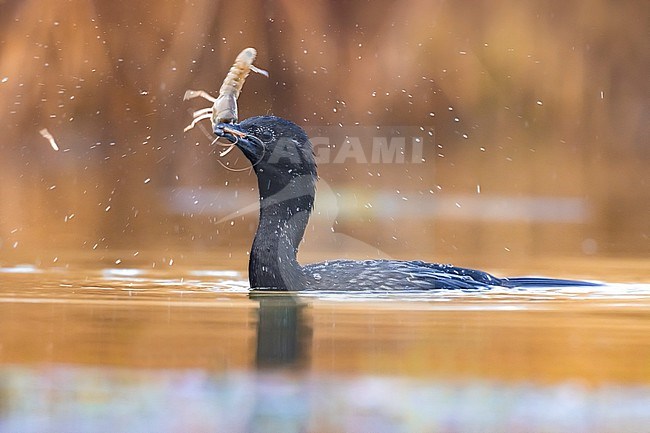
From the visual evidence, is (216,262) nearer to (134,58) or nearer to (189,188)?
(189,188)

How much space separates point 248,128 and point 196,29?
981 cm

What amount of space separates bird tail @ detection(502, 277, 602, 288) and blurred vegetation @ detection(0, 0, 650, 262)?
23.1 feet

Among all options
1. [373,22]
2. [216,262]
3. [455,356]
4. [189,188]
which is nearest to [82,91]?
[189,188]

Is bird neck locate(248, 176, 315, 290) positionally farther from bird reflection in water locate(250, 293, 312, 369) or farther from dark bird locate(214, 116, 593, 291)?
bird reflection in water locate(250, 293, 312, 369)

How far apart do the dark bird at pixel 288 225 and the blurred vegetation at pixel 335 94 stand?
26.1 feet

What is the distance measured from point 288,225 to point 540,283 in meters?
1.81

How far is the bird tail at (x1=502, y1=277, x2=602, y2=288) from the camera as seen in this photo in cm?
859

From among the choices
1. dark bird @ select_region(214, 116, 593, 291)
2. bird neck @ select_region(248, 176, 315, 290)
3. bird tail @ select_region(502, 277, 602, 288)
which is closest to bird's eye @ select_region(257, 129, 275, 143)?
dark bird @ select_region(214, 116, 593, 291)

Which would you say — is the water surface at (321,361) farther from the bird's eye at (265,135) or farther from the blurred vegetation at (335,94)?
the blurred vegetation at (335,94)

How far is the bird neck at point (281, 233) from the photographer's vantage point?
7.53 m

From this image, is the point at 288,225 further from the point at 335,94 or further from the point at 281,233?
the point at 335,94

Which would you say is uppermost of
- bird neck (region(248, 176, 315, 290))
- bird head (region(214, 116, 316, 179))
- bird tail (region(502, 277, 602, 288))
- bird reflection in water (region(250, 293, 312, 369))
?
bird head (region(214, 116, 316, 179))

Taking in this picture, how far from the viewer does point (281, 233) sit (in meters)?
7.72

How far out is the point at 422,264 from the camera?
8.25 meters
